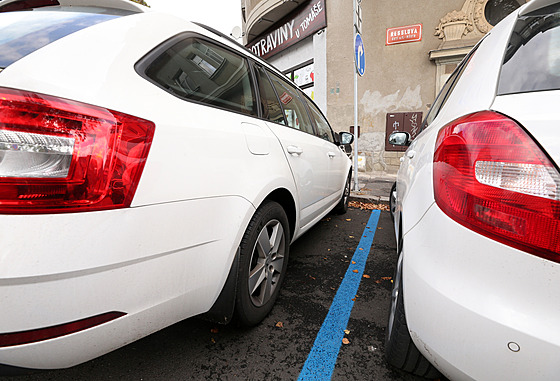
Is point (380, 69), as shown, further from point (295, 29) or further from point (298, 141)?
point (298, 141)

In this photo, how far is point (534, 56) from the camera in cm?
101

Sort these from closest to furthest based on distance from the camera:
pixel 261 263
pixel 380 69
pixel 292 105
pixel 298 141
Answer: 1. pixel 261 263
2. pixel 298 141
3. pixel 292 105
4. pixel 380 69

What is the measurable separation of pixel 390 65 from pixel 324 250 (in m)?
7.75

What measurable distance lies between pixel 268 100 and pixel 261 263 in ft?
3.80

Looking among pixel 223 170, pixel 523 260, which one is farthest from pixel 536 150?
pixel 223 170

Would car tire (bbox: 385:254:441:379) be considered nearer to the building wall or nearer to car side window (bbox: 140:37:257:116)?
car side window (bbox: 140:37:257:116)

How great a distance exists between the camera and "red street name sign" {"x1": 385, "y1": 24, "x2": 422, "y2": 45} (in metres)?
8.29

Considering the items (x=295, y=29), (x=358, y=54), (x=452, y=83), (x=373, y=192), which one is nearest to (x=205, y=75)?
(x=452, y=83)

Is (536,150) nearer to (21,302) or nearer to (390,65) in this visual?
(21,302)

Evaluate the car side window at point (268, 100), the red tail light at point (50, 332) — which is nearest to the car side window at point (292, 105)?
the car side window at point (268, 100)

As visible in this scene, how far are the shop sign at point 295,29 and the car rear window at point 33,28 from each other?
323 inches

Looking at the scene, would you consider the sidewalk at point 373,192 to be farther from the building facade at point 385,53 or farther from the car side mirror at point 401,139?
the car side mirror at point 401,139

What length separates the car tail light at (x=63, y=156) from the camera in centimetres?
81

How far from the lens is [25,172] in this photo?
0.82 meters
